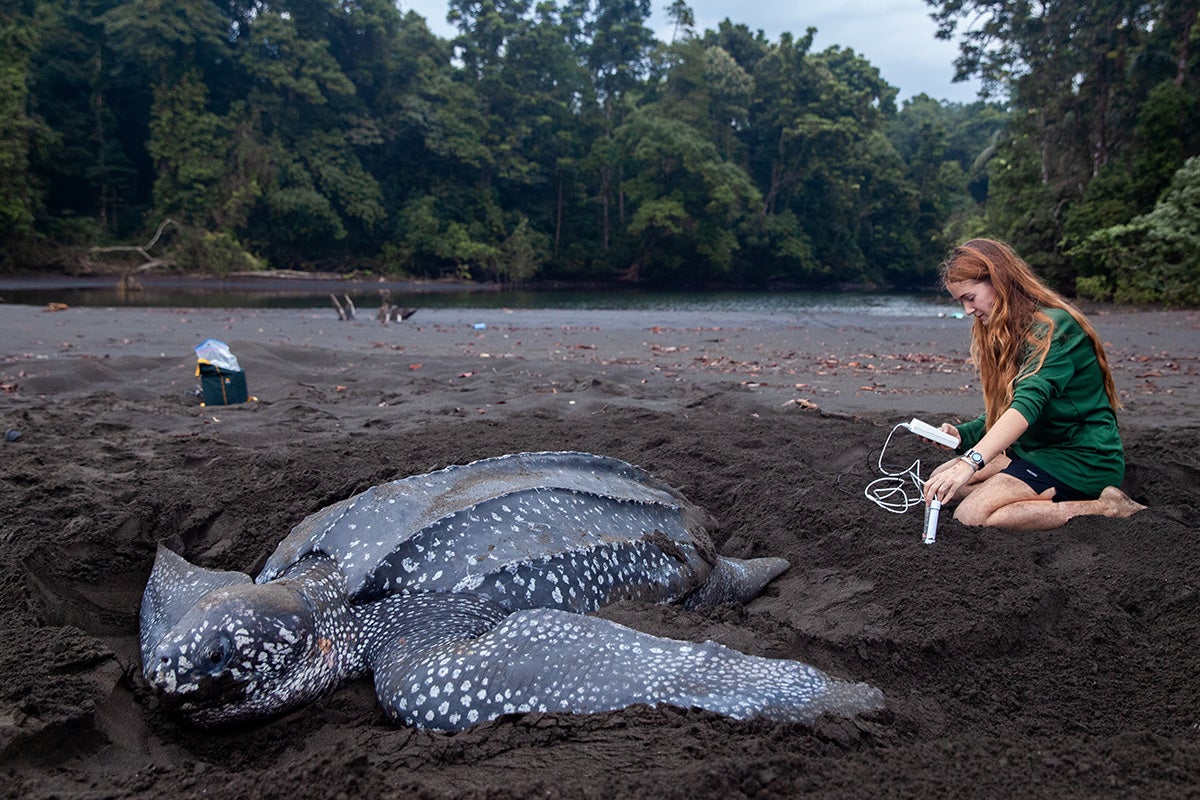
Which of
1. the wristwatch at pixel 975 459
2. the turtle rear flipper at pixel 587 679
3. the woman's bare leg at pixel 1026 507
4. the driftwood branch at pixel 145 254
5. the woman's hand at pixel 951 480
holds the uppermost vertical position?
the driftwood branch at pixel 145 254

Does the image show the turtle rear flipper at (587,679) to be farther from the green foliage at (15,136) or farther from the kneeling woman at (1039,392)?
the green foliage at (15,136)

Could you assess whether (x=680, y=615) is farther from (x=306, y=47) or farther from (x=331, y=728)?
(x=306, y=47)

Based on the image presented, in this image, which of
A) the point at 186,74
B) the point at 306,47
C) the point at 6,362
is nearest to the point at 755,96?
the point at 306,47

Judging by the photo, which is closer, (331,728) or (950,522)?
(331,728)

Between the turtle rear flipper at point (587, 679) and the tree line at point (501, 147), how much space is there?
1889 centimetres

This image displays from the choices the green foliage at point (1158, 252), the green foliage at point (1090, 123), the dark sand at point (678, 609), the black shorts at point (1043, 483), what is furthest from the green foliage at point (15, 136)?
the green foliage at point (1158, 252)

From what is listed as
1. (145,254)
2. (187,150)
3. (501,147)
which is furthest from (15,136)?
(501,147)

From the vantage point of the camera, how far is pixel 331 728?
157cm

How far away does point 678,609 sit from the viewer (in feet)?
6.72

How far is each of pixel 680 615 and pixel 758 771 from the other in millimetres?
773

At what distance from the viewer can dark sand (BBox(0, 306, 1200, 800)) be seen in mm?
1220

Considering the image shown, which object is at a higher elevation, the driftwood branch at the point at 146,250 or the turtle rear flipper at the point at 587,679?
the driftwood branch at the point at 146,250

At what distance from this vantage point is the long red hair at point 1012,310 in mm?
2295

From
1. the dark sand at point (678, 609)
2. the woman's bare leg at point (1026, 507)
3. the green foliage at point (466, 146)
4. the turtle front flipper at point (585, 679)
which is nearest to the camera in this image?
the dark sand at point (678, 609)
